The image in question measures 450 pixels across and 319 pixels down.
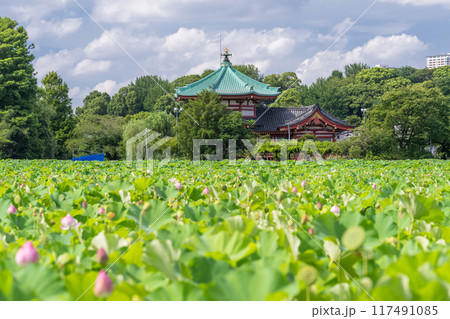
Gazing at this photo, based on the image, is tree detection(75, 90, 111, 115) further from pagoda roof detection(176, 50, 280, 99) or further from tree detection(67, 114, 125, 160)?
pagoda roof detection(176, 50, 280, 99)

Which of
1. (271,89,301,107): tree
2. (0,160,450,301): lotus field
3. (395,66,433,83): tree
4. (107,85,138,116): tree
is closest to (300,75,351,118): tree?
(271,89,301,107): tree

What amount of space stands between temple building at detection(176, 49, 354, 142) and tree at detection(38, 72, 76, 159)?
11.9 m

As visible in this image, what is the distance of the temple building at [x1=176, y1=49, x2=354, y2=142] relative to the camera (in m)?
24.1

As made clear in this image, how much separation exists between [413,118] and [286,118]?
744 cm

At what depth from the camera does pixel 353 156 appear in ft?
63.5

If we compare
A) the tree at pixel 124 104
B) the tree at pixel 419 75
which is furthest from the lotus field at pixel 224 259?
the tree at pixel 419 75

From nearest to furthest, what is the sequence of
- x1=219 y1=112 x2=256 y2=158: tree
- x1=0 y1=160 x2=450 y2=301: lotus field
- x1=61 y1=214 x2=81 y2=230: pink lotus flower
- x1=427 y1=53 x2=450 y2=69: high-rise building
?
x1=0 y1=160 x2=450 y2=301: lotus field
x1=61 y1=214 x2=81 y2=230: pink lotus flower
x1=219 y1=112 x2=256 y2=158: tree
x1=427 y1=53 x2=450 y2=69: high-rise building

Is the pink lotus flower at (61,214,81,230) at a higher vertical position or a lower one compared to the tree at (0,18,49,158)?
lower

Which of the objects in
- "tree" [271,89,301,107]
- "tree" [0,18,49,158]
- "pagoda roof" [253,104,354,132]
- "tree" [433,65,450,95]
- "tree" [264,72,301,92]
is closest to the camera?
"tree" [0,18,49,158]

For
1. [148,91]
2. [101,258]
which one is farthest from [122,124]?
[101,258]

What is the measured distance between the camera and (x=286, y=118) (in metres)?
26.1

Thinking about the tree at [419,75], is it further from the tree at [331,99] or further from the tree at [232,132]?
the tree at [232,132]
